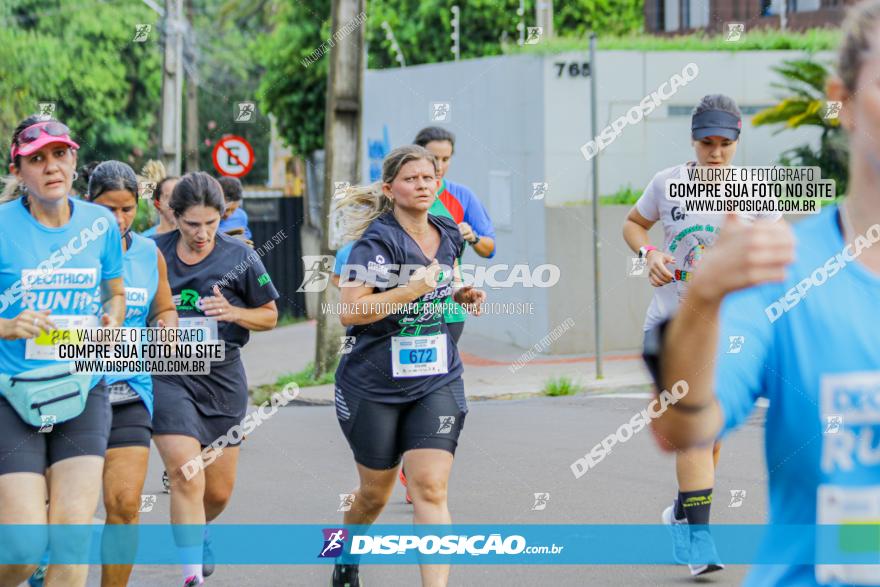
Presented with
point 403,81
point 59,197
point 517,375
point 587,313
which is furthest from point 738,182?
point 403,81

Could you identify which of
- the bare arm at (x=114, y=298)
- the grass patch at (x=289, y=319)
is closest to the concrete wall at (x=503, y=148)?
the grass patch at (x=289, y=319)

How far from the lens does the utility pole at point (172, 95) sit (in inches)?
885

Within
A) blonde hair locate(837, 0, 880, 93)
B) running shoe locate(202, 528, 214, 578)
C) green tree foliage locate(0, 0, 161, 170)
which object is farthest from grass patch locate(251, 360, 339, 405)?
green tree foliage locate(0, 0, 161, 170)

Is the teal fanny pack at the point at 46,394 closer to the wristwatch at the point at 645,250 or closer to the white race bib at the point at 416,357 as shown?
the white race bib at the point at 416,357

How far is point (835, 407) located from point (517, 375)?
11.9 metres

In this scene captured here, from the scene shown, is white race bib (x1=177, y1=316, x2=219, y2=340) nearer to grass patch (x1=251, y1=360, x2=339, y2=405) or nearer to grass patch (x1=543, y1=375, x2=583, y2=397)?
grass patch (x1=543, y1=375, x2=583, y2=397)

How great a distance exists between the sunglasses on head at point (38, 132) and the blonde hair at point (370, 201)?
4.56 feet

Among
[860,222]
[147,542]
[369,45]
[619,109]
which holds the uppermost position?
[369,45]

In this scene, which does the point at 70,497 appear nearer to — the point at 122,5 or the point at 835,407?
the point at 835,407

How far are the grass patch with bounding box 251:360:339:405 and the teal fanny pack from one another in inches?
353

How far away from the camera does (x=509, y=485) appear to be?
29.3ft

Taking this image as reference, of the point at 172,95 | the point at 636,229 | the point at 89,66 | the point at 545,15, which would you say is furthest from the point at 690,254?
the point at 89,66

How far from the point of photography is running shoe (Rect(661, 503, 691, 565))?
22.0 ft

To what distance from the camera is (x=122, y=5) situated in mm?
38125
